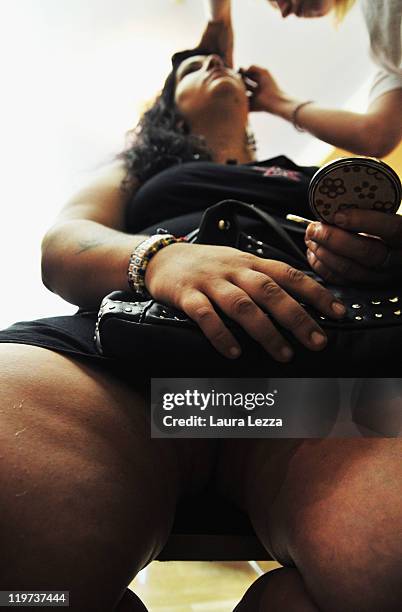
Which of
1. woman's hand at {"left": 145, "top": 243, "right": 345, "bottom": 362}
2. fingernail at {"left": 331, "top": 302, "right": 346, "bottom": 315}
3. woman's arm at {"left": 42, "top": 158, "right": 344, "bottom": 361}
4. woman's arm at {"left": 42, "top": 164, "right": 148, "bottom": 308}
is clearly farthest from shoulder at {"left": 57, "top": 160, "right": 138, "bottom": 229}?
fingernail at {"left": 331, "top": 302, "right": 346, "bottom": 315}

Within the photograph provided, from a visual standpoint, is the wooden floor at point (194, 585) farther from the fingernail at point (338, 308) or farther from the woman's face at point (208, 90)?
the woman's face at point (208, 90)

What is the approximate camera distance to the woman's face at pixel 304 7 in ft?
3.19

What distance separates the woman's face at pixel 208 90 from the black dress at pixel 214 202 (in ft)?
0.76

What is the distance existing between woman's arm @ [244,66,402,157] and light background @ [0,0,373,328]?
0.25 ft

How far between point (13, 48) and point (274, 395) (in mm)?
856

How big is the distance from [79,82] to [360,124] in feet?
1.75

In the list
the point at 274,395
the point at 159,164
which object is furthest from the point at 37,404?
the point at 159,164

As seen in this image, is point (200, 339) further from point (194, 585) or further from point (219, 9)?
point (219, 9)

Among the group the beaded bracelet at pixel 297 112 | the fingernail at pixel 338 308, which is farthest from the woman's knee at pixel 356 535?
the beaded bracelet at pixel 297 112

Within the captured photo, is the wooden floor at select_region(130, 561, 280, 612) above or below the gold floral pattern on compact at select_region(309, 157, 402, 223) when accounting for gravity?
below

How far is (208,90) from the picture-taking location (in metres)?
0.97

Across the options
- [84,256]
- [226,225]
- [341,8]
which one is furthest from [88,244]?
[341,8]

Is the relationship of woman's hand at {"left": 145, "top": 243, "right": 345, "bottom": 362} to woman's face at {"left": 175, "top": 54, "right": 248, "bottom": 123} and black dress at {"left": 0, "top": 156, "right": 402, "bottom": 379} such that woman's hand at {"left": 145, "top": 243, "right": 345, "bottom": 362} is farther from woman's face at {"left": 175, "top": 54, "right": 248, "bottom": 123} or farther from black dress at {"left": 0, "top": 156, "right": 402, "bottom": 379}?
woman's face at {"left": 175, "top": 54, "right": 248, "bottom": 123}

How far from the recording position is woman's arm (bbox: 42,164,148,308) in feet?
1.88
